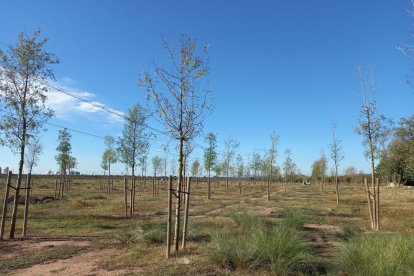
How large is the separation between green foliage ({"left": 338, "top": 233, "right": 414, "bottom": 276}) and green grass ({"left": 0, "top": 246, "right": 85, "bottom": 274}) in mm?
6768

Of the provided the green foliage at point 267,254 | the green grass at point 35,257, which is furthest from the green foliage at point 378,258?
the green grass at point 35,257

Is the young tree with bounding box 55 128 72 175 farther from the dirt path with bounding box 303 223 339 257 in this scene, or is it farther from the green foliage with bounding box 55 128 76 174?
the dirt path with bounding box 303 223 339 257

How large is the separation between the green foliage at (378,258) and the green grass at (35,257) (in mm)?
6768

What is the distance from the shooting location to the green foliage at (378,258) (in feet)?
19.3

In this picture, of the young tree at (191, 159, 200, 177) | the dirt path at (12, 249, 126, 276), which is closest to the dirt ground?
the dirt path at (12, 249, 126, 276)

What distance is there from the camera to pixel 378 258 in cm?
627

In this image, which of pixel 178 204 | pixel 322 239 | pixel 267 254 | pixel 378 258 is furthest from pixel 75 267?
pixel 322 239

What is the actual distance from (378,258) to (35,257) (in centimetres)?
794

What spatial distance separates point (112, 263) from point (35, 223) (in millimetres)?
8826

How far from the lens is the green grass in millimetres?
8562

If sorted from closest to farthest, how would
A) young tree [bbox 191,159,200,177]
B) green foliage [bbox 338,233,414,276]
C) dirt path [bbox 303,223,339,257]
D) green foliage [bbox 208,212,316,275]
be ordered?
green foliage [bbox 338,233,414,276] < green foliage [bbox 208,212,316,275] < dirt path [bbox 303,223,339,257] < young tree [bbox 191,159,200,177]

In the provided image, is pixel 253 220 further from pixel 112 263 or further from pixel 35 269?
pixel 35 269

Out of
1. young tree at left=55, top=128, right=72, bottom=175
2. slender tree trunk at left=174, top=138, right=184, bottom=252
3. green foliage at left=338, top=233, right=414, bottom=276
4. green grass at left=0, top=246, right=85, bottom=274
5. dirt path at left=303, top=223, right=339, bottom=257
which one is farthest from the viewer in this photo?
young tree at left=55, top=128, right=72, bottom=175

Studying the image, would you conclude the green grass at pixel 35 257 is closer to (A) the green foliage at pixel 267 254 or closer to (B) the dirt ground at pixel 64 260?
(B) the dirt ground at pixel 64 260
